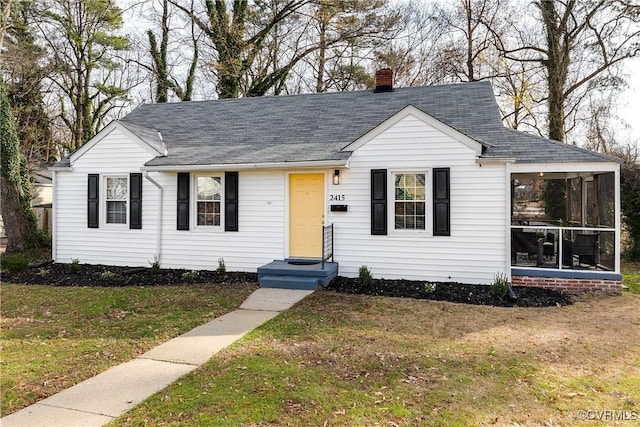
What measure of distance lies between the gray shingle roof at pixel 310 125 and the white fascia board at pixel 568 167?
0.10 m

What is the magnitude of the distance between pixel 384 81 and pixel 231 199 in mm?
5735

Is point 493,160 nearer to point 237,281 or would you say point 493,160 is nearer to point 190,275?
point 237,281

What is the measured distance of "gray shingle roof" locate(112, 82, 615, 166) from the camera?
8.76 metres

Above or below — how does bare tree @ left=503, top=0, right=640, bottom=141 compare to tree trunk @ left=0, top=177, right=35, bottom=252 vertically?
above

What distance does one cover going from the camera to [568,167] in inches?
311

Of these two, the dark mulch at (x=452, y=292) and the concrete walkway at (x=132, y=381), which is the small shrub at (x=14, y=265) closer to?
the concrete walkway at (x=132, y=381)

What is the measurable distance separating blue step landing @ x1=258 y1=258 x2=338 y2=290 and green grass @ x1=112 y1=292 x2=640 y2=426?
1594 millimetres

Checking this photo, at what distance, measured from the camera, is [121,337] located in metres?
5.16

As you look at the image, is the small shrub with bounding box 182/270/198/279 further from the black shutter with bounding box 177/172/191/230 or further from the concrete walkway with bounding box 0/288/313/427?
the concrete walkway with bounding box 0/288/313/427

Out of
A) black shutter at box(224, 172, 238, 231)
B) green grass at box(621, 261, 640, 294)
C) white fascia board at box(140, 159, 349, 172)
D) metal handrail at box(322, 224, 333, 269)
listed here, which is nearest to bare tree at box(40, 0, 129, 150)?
white fascia board at box(140, 159, 349, 172)

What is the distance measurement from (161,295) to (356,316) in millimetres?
3896

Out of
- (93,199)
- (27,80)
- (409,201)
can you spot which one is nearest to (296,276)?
(409,201)

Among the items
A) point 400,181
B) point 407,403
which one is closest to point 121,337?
point 407,403

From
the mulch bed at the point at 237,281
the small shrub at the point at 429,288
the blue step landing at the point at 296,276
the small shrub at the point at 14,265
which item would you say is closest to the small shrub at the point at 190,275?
the mulch bed at the point at 237,281
